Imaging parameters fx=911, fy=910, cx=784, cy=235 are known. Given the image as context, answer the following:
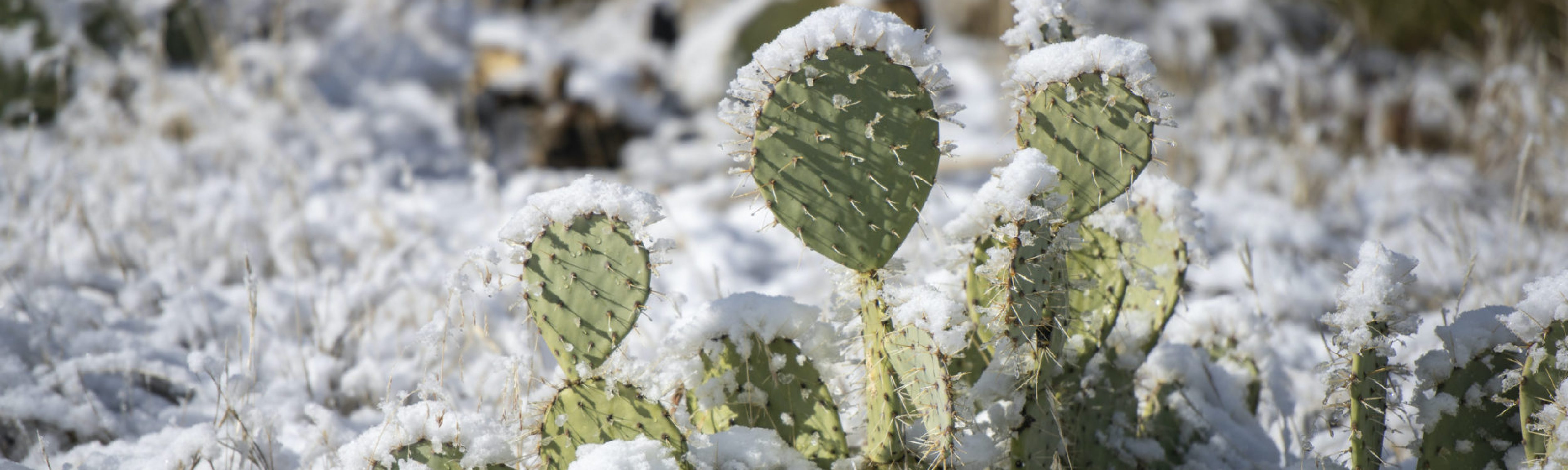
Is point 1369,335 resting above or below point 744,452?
above

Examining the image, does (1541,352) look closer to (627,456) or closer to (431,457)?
(627,456)

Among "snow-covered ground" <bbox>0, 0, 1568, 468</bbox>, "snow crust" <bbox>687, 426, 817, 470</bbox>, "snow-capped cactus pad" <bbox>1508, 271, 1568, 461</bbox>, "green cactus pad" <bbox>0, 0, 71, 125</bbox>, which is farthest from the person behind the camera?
"green cactus pad" <bbox>0, 0, 71, 125</bbox>

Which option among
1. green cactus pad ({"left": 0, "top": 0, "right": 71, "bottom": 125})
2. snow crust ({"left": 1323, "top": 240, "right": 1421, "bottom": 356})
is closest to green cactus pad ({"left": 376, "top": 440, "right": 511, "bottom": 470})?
snow crust ({"left": 1323, "top": 240, "right": 1421, "bottom": 356})

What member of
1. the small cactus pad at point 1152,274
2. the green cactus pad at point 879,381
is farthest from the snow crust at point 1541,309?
the green cactus pad at point 879,381

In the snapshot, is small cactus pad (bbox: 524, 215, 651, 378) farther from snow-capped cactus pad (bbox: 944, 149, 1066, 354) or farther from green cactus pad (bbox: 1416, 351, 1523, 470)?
green cactus pad (bbox: 1416, 351, 1523, 470)

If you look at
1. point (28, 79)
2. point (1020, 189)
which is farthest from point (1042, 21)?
point (28, 79)

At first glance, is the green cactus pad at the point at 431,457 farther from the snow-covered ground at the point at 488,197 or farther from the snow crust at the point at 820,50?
the snow crust at the point at 820,50

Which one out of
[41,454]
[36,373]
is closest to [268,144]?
[36,373]

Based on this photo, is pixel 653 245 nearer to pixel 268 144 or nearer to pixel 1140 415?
pixel 1140 415
